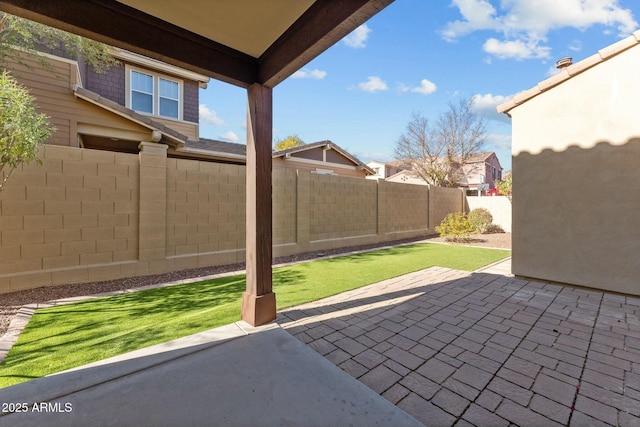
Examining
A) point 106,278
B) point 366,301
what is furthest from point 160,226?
point 366,301

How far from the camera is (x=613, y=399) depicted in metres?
2.02

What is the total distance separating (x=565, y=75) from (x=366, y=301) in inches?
204

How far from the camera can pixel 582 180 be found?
4547 millimetres

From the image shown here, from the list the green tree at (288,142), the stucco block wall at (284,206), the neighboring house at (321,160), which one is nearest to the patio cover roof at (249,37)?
the stucco block wall at (284,206)

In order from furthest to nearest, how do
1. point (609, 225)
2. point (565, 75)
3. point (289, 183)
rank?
point (289, 183) < point (565, 75) < point (609, 225)

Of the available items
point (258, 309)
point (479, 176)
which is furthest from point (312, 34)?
point (479, 176)

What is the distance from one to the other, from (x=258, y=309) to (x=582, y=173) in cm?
568

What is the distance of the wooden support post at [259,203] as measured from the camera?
3.15 meters

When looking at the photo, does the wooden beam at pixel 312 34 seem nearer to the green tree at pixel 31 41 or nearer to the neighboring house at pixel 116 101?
the green tree at pixel 31 41

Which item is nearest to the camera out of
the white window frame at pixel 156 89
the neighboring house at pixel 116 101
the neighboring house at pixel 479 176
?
the neighboring house at pixel 116 101

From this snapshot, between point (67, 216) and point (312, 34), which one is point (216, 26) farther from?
point (67, 216)

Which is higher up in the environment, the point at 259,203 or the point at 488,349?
the point at 259,203

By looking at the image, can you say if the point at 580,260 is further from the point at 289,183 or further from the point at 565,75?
the point at 289,183

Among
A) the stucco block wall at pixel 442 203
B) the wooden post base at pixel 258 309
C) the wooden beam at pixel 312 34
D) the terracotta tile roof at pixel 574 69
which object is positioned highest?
the terracotta tile roof at pixel 574 69
